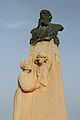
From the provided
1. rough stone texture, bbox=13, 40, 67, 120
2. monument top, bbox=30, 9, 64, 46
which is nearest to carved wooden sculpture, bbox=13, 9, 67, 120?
rough stone texture, bbox=13, 40, 67, 120

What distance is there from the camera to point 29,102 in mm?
7699

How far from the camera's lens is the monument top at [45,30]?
8.41 m

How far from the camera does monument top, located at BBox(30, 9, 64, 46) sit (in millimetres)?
8406

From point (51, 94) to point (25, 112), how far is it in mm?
922

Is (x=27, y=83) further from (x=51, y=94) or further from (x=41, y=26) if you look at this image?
(x=41, y=26)

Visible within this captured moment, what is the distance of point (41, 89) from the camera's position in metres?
7.71

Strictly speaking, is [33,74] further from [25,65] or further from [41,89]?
[41,89]

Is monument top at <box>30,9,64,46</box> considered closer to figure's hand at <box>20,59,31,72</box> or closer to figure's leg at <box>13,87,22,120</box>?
figure's hand at <box>20,59,31,72</box>

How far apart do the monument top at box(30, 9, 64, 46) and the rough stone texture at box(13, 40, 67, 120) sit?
39 centimetres

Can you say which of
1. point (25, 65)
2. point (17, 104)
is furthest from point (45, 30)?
point (17, 104)

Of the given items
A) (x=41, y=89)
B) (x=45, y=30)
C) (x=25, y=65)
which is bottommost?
(x=41, y=89)

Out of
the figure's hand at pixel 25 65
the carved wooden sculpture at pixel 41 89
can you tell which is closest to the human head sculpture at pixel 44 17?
the carved wooden sculpture at pixel 41 89

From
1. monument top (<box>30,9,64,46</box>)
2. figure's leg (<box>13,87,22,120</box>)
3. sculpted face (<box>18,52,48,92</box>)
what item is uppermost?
monument top (<box>30,9,64,46</box>)

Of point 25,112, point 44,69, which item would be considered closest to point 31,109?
point 25,112
